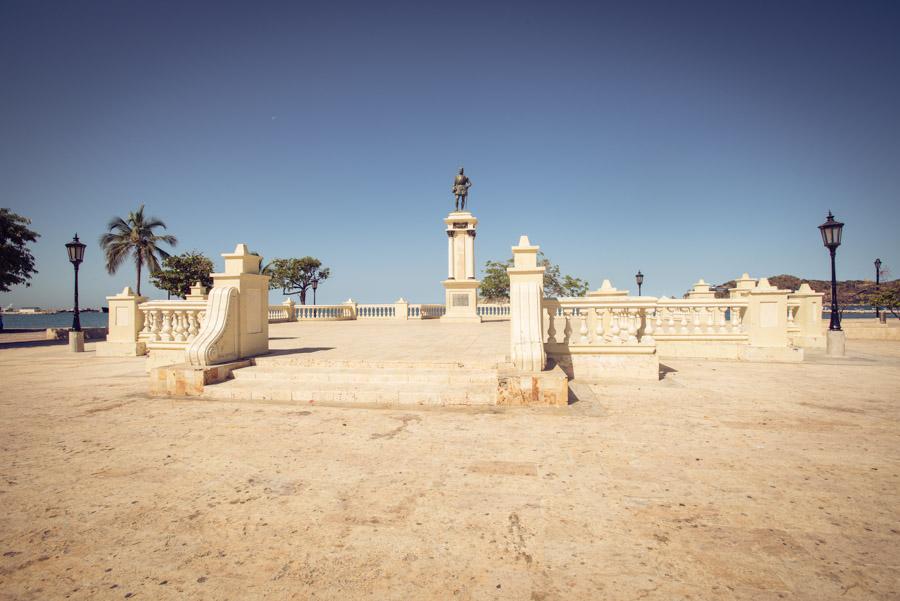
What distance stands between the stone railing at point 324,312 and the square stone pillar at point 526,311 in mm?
19515

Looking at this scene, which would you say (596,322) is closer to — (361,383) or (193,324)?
(361,383)

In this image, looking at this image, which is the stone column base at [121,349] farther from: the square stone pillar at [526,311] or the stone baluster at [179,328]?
the square stone pillar at [526,311]

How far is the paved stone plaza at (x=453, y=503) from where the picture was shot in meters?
2.01

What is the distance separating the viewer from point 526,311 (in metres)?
6.28

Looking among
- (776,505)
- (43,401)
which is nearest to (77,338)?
(43,401)

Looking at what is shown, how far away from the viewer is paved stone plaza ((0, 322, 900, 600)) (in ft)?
6.59

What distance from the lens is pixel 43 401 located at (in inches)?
234

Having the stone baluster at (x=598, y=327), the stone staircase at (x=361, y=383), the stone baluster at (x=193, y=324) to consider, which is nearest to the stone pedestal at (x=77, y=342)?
the stone baluster at (x=193, y=324)

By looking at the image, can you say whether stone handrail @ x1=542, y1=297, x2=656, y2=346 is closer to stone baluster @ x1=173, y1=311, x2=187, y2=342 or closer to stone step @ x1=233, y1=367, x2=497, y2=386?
stone step @ x1=233, y1=367, x2=497, y2=386

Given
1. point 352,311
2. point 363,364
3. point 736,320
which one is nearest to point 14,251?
point 352,311

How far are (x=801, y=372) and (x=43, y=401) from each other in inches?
545

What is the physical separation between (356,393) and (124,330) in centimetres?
1036

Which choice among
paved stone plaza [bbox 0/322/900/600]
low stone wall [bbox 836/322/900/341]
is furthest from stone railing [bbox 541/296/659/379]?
low stone wall [bbox 836/322/900/341]

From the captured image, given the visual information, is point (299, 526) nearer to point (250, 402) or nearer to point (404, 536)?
point (404, 536)
